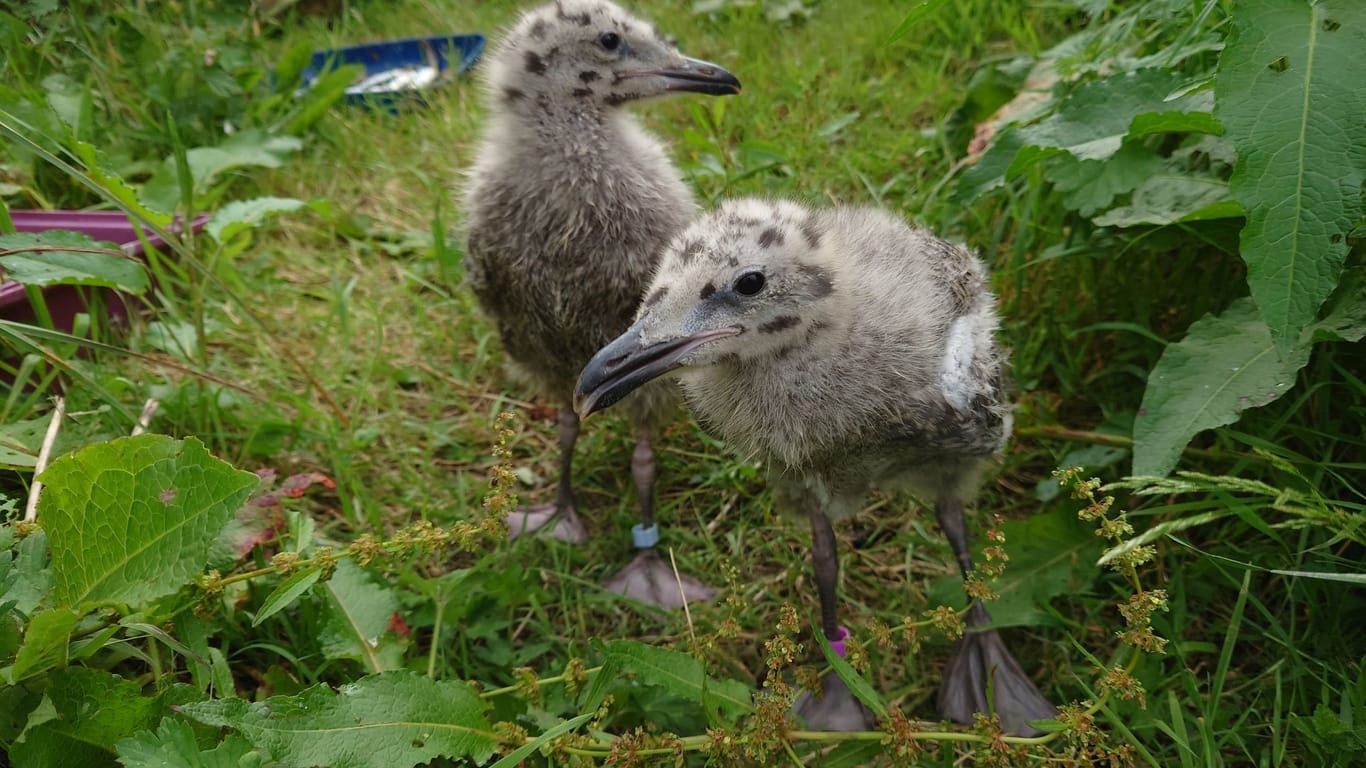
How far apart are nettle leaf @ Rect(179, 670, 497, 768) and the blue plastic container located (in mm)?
3131

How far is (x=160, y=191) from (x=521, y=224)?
1380mm

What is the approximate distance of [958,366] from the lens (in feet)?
6.07

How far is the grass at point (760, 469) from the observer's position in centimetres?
187

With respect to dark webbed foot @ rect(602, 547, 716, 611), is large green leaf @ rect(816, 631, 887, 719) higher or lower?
higher

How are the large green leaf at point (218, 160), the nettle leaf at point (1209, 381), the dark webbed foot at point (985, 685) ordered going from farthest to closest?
1. the large green leaf at point (218, 160)
2. the dark webbed foot at point (985, 685)
3. the nettle leaf at point (1209, 381)

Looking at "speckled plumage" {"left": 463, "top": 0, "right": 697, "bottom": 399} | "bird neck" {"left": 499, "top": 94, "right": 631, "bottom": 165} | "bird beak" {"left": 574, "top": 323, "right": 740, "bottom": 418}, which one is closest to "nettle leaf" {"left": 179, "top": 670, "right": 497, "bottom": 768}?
"bird beak" {"left": 574, "top": 323, "right": 740, "bottom": 418}

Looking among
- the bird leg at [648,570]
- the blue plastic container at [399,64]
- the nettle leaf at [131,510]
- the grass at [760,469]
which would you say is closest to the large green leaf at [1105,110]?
the grass at [760,469]

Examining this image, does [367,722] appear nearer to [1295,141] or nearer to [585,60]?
[585,60]

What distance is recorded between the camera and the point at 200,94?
145 inches

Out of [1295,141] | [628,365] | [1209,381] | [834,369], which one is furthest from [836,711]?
[1295,141]

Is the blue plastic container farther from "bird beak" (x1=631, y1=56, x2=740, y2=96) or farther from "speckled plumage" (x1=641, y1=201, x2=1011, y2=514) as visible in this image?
"speckled plumage" (x1=641, y1=201, x2=1011, y2=514)

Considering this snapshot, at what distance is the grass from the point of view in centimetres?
187

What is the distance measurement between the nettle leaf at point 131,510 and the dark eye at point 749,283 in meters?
0.92

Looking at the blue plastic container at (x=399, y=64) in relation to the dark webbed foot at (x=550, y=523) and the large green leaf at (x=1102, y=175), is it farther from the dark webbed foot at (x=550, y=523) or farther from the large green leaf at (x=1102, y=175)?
the large green leaf at (x=1102, y=175)
